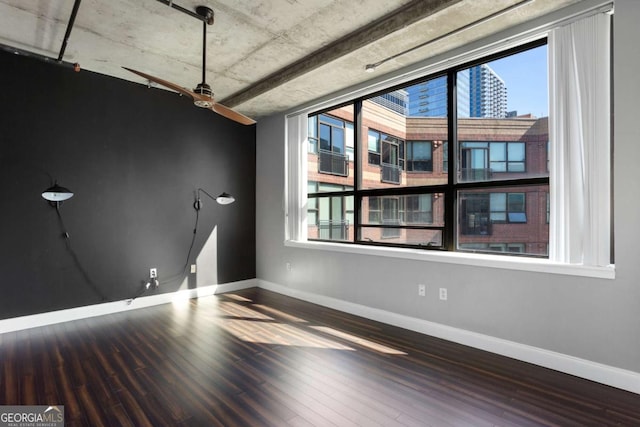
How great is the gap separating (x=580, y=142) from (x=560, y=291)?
47.3 inches

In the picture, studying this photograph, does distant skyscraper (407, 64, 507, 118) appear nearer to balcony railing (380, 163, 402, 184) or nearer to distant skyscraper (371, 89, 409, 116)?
distant skyscraper (371, 89, 409, 116)

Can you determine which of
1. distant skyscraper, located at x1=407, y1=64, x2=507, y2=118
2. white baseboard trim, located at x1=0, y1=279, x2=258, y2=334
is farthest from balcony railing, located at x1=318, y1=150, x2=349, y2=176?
white baseboard trim, located at x1=0, y1=279, x2=258, y2=334

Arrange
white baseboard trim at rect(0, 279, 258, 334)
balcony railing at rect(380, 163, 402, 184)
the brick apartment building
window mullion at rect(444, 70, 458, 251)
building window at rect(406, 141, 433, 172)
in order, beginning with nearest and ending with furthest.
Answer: the brick apartment building → window mullion at rect(444, 70, 458, 251) → white baseboard trim at rect(0, 279, 258, 334) → building window at rect(406, 141, 433, 172) → balcony railing at rect(380, 163, 402, 184)

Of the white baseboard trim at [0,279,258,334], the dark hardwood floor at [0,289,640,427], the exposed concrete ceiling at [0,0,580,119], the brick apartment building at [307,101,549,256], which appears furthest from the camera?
the white baseboard trim at [0,279,258,334]

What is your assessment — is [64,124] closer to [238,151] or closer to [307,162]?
[238,151]

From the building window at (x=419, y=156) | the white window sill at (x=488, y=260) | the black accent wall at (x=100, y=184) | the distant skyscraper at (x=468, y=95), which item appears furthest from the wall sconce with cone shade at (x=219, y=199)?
the distant skyscraper at (x=468, y=95)

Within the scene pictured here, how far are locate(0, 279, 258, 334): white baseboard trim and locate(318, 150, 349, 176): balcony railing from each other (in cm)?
241

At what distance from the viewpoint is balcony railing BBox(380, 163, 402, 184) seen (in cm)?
402

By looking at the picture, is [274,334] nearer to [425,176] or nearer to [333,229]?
[333,229]

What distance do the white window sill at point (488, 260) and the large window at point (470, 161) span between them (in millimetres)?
93

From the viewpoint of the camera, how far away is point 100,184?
4.19m

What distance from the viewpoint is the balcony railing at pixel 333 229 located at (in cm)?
472

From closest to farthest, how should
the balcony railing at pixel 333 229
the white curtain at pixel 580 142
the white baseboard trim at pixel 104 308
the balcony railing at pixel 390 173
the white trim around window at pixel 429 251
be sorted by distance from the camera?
the white curtain at pixel 580 142 → the white trim around window at pixel 429 251 → the white baseboard trim at pixel 104 308 → the balcony railing at pixel 390 173 → the balcony railing at pixel 333 229

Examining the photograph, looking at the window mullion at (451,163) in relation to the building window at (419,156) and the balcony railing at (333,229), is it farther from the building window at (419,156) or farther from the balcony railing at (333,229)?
the balcony railing at (333,229)
